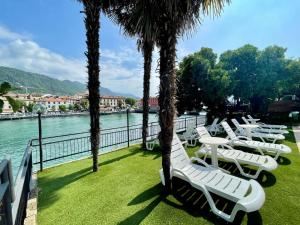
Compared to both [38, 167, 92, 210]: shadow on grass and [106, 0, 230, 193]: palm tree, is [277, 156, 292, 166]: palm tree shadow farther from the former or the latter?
[38, 167, 92, 210]: shadow on grass

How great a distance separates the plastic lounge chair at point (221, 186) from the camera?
9.80ft

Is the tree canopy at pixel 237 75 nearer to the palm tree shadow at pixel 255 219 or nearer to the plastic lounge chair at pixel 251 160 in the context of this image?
the plastic lounge chair at pixel 251 160

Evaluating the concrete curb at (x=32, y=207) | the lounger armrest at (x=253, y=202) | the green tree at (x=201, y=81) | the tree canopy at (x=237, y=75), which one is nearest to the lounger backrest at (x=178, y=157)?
the lounger armrest at (x=253, y=202)

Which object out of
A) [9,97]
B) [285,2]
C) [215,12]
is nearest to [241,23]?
[285,2]

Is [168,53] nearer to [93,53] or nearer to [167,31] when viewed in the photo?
[167,31]

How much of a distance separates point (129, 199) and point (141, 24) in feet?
12.1

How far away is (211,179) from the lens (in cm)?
407

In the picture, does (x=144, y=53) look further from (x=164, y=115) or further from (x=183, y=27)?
(x=164, y=115)

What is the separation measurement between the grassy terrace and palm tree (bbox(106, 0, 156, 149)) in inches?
134

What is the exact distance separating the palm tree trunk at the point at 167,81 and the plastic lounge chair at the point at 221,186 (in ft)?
3.06

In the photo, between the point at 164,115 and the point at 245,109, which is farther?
the point at 245,109

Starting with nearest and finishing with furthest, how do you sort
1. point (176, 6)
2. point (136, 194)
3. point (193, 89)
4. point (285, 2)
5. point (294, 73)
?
point (176, 6), point (136, 194), point (285, 2), point (193, 89), point (294, 73)

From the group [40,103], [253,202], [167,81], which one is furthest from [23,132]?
A: [253,202]

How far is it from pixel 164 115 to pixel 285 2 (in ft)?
37.7
